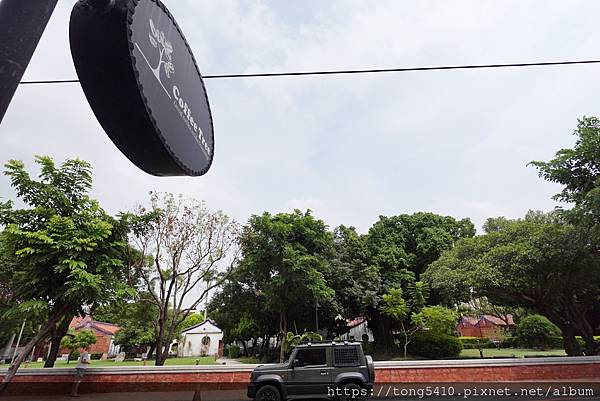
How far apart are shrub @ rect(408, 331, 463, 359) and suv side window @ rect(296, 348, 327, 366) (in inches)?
521

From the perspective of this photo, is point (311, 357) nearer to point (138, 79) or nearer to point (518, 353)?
point (138, 79)

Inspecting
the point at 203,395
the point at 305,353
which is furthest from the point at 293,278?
the point at 305,353

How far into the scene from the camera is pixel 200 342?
37.9 meters

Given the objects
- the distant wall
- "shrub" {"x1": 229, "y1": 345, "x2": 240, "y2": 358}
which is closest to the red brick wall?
the distant wall

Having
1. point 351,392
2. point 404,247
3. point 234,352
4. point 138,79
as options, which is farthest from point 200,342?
point 138,79

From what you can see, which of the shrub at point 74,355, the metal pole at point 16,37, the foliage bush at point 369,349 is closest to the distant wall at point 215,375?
the foliage bush at point 369,349

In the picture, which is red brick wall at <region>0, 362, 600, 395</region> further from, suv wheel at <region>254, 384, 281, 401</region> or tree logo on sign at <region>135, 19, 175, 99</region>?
tree logo on sign at <region>135, 19, 175, 99</region>

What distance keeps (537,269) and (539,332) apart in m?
16.0

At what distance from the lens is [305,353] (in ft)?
30.8

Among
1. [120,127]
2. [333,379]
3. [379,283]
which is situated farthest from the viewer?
[379,283]

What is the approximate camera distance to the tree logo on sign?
1709 millimetres

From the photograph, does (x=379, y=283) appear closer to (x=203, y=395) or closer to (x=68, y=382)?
(x=203, y=395)

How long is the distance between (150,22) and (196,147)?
2.23ft

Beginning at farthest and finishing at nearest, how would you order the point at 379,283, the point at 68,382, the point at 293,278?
the point at 379,283 < the point at 293,278 < the point at 68,382
